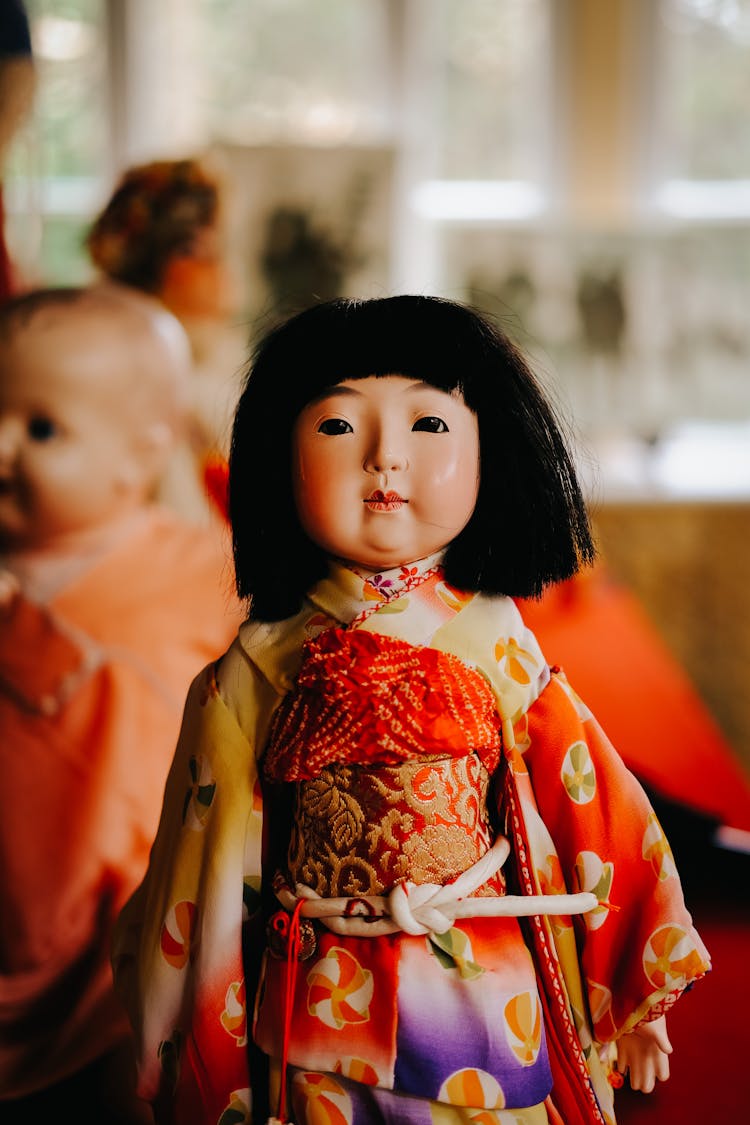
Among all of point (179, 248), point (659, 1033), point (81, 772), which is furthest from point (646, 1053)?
point (179, 248)

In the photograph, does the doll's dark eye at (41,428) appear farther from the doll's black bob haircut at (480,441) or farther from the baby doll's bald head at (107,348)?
the doll's black bob haircut at (480,441)

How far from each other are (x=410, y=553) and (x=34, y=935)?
486 millimetres

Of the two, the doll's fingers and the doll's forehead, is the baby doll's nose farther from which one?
the doll's fingers

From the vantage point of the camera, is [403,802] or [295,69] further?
[295,69]

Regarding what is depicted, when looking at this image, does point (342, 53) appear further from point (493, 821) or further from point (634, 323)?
point (493, 821)

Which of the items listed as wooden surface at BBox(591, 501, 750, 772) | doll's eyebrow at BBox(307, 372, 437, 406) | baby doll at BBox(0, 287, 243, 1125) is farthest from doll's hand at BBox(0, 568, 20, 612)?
wooden surface at BBox(591, 501, 750, 772)

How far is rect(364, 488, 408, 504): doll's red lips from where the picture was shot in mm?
582

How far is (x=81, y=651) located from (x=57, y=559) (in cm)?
10

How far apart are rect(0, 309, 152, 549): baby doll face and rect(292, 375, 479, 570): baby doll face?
41 centimetres

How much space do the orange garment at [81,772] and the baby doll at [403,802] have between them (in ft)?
0.64

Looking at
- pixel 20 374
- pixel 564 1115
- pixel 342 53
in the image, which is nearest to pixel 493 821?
pixel 564 1115

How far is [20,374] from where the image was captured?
2.99 ft

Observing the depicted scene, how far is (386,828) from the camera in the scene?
59 centimetres

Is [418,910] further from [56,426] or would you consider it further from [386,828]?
[56,426]
